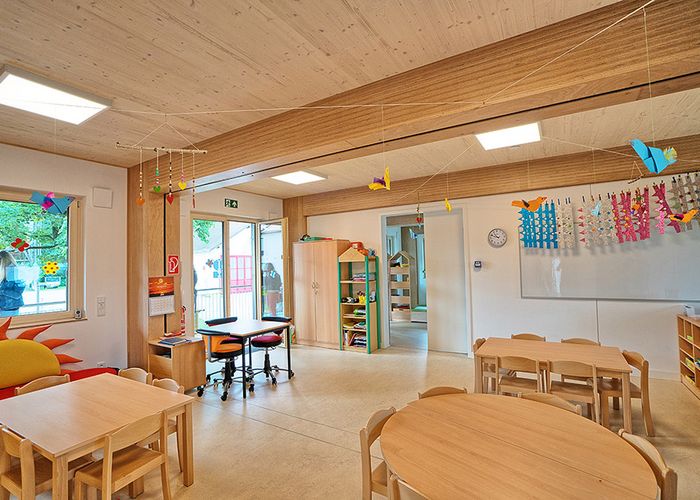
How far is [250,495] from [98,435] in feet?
3.55

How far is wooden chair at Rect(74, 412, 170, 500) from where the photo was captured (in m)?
1.85

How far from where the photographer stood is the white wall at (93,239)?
3869 mm

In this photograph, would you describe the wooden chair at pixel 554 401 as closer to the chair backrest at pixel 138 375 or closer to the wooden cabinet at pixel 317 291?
the chair backrest at pixel 138 375

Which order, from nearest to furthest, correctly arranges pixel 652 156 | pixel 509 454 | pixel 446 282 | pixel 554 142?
pixel 509 454 < pixel 652 156 < pixel 554 142 < pixel 446 282

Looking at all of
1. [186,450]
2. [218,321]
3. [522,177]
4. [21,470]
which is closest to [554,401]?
[186,450]

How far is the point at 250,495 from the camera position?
237cm

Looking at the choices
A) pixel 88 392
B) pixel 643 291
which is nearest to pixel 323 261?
pixel 88 392

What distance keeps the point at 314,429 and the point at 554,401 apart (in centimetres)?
214

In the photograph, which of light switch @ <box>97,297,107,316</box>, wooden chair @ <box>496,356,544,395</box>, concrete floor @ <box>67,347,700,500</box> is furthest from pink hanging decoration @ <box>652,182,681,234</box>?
light switch @ <box>97,297,107,316</box>

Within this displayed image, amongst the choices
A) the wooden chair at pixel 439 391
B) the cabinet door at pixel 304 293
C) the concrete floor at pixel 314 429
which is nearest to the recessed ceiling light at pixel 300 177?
the cabinet door at pixel 304 293

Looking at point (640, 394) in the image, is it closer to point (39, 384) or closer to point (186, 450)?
point (186, 450)

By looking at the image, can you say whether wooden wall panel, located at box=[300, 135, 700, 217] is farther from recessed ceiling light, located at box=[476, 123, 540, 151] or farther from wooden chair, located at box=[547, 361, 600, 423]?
wooden chair, located at box=[547, 361, 600, 423]

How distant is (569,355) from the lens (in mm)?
3080

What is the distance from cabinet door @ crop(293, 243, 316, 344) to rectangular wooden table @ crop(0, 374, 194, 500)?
4.08 m
